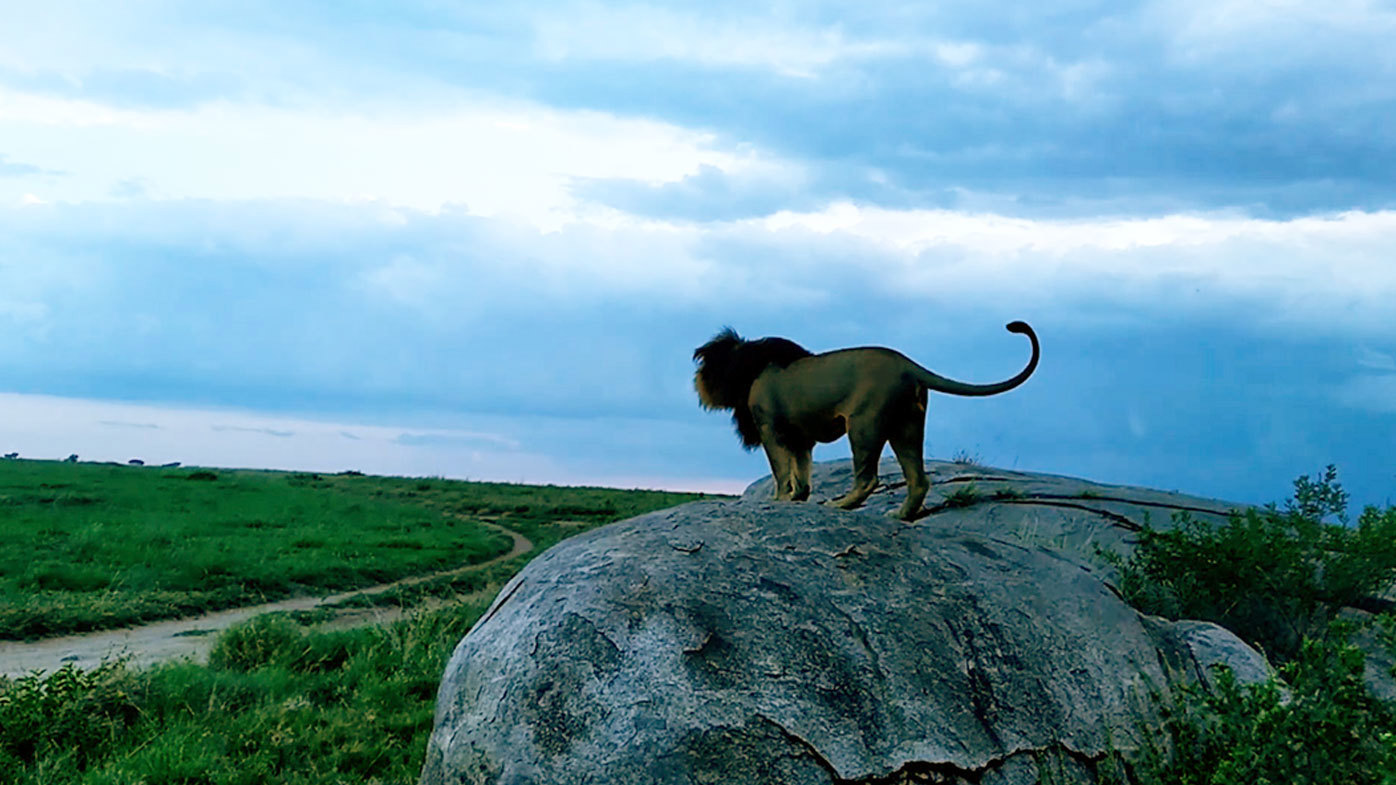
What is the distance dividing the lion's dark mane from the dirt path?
20.9 feet

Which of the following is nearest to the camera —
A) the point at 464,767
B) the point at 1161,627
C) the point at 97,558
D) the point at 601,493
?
the point at 464,767

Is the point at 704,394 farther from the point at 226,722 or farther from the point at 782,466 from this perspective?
the point at 226,722

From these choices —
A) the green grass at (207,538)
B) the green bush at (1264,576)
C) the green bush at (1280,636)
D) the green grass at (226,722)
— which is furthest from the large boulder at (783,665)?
the green grass at (207,538)

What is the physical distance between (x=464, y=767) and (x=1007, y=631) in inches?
94.1

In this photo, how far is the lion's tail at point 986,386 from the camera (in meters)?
5.46

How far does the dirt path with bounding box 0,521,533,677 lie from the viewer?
1058 centimetres

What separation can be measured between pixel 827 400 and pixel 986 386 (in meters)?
0.86

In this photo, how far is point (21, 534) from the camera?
1889cm

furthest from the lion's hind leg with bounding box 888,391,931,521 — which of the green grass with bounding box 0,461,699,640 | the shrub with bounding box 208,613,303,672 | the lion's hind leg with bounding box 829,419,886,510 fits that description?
the green grass with bounding box 0,461,699,640

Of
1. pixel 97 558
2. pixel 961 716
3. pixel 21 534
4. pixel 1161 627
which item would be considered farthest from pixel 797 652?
pixel 21 534

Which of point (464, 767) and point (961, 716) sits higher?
point (961, 716)

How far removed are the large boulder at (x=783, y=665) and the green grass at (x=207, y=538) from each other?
10554 millimetres

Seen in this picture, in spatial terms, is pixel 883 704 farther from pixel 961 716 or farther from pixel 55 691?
pixel 55 691

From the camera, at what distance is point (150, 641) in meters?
11.8
